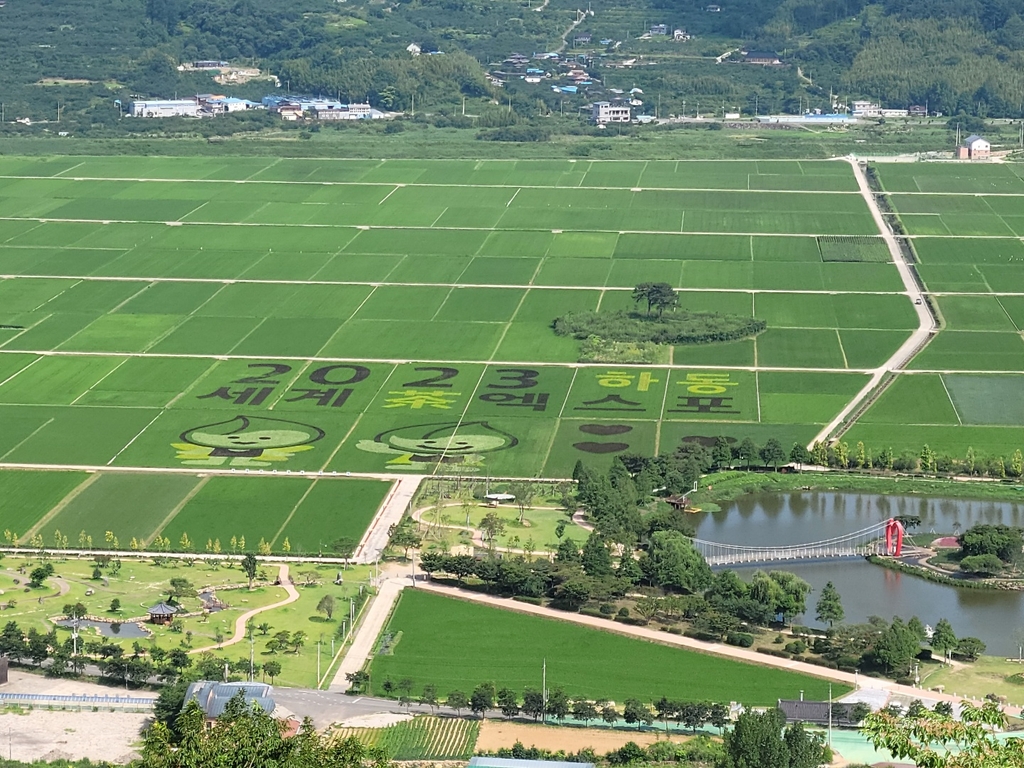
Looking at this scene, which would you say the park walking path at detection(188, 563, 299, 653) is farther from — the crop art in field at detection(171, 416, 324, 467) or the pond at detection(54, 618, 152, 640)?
the crop art in field at detection(171, 416, 324, 467)

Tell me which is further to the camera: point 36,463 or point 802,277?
point 802,277

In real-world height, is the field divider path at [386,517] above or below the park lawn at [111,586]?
below

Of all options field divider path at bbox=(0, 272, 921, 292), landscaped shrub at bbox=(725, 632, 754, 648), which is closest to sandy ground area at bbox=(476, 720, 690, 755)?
landscaped shrub at bbox=(725, 632, 754, 648)

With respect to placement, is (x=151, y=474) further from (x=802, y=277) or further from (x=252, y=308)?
(x=802, y=277)

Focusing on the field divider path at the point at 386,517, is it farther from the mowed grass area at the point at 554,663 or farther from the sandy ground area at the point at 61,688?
the sandy ground area at the point at 61,688

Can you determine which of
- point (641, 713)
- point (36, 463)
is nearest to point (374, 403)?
point (36, 463)

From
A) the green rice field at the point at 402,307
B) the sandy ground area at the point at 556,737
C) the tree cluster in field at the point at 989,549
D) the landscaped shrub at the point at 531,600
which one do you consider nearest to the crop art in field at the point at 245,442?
the green rice field at the point at 402,307

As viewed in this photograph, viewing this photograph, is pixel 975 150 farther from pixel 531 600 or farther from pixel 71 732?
pixel 71 732
